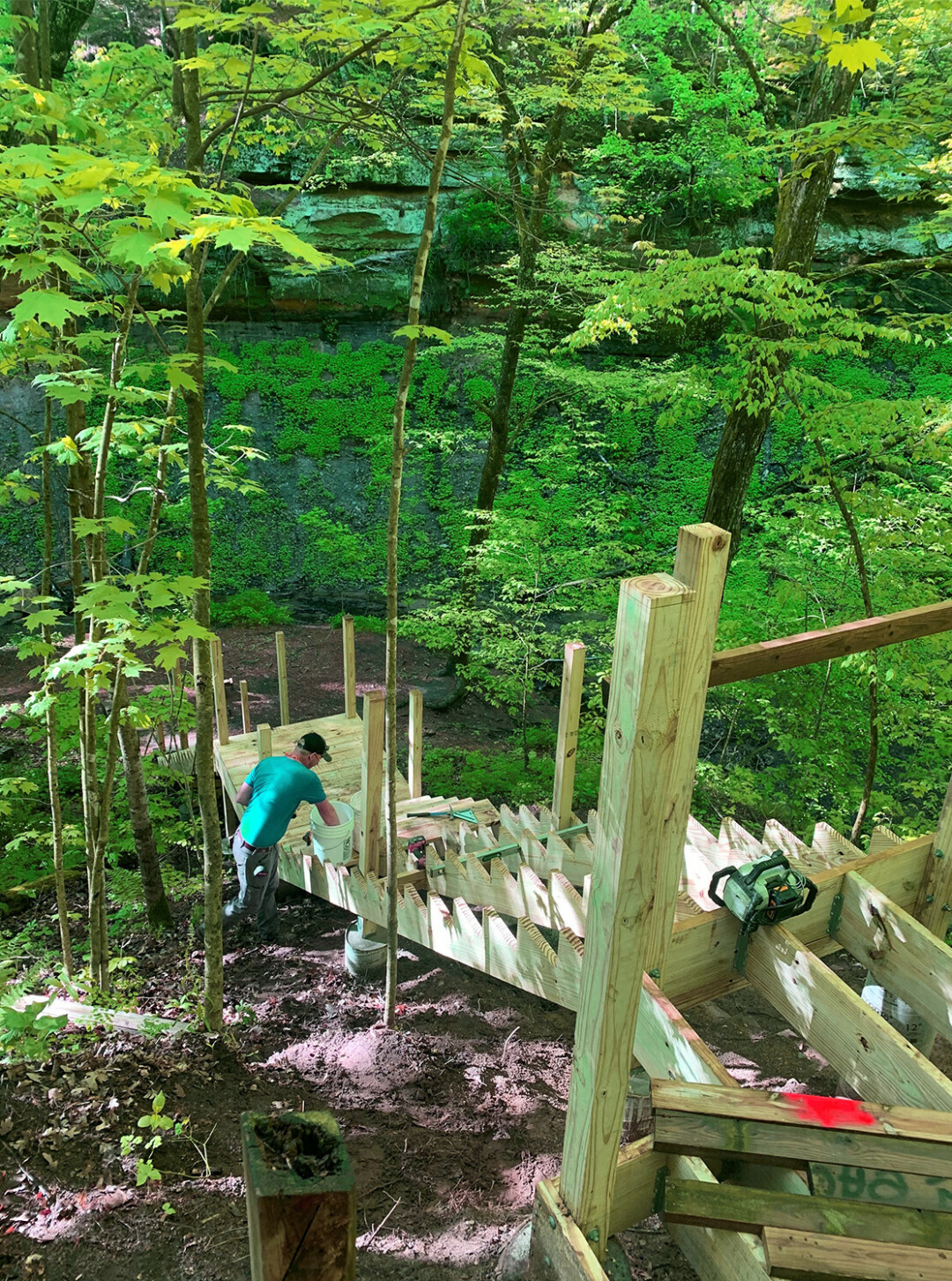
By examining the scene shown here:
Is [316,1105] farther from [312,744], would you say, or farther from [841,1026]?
[841,1026]

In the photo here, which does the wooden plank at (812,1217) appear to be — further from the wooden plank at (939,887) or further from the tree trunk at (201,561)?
the tree trunk at (201,561)

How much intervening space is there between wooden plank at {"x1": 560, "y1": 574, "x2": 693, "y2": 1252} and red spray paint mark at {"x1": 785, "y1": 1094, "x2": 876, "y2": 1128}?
403mm

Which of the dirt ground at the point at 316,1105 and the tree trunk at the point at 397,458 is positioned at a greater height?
the tree trunk at the point at 397,458

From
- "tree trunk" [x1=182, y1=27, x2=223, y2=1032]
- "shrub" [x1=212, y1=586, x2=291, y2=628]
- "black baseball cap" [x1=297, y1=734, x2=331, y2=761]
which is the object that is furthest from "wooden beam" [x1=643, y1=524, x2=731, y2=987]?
"shrub" [x1=212, y1=586, x2=291, y2=628]

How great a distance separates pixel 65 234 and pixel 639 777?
3.04m

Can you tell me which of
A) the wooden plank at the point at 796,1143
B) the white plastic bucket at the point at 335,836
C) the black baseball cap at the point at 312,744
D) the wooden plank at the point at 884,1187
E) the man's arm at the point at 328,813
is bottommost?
the white plastic bucket at the point at 335,836

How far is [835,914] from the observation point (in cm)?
278

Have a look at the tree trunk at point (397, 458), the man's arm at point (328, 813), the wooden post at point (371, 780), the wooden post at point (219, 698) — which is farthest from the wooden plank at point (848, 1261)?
the wooden post at point (219, 698)

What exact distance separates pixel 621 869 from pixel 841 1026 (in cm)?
117

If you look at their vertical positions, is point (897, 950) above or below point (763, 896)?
below

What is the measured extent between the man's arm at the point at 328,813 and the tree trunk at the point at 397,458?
4.29 feet

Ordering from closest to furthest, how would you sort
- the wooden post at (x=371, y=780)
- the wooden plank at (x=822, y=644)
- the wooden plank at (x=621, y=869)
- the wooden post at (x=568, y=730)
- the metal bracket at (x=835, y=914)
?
the wooden plank at (x=621, y=869)
the wooden plank at (x=822, y=644)
the metal bracket at (x=835, y=914)
the wooden post at (x=371, y=780)
the wooden post at (x=568, y=730)

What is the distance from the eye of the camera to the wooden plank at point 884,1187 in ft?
5.78

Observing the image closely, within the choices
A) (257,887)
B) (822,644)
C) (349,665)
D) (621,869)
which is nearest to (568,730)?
(257,887)
